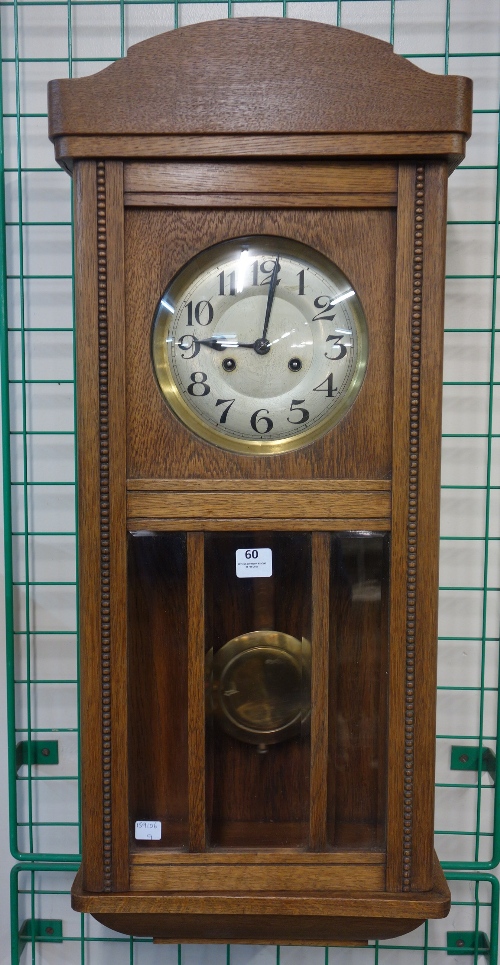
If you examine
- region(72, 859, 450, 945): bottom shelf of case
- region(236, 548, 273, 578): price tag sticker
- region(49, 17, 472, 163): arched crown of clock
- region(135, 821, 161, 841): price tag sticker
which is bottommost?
Answer: region(72, 859, 450, 945): bottom shelf of case

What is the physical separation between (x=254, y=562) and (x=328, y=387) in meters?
0.19

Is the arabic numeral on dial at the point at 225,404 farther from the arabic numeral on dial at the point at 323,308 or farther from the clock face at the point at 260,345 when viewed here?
the arabic numeral on dial at the point at 323,308

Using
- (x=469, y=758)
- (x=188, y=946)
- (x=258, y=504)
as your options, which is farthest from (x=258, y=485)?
(x=188, y=946)

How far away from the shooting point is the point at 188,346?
2.60 feet

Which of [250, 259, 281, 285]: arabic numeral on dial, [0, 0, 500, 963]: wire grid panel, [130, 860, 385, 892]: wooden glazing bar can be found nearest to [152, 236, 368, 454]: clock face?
[250, 259, 281, 285]: arabic numeral on dial

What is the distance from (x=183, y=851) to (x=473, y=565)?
1.72ft

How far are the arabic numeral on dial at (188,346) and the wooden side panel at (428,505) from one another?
220 millimetres

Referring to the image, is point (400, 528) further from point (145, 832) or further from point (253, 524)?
point (145, 832)

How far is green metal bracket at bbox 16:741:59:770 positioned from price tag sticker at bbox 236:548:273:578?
0.48 meters

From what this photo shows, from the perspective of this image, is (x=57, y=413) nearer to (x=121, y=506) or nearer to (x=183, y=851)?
(x=121, y=506)

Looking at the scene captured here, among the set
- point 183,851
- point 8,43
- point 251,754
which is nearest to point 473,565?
point 251,754

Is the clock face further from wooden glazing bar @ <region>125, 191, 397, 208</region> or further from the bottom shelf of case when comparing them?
the bottom shelf of case

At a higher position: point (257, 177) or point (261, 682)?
point (257, 177)

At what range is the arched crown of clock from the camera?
2.43 ft
